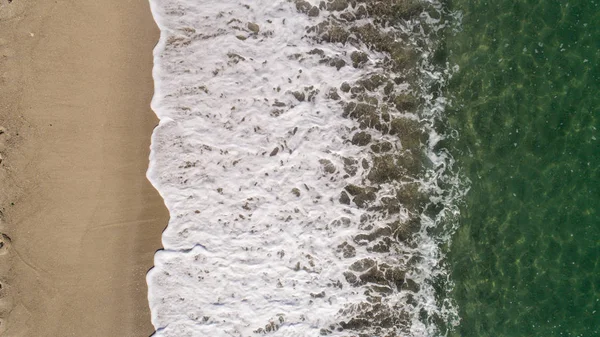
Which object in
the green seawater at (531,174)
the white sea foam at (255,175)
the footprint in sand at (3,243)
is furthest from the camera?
the green seawater at (531,174)

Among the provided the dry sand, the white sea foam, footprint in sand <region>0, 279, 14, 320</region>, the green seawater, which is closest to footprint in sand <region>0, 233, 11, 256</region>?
the dry sand

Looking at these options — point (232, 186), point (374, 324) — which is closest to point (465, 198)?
point (374, 324)

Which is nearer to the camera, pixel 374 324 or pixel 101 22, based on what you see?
pixel 101 22

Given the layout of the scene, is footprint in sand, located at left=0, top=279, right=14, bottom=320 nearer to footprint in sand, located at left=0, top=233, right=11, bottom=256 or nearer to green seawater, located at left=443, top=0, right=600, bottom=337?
footprint in sand, located at left=0, top=233, right=11, bottom=256

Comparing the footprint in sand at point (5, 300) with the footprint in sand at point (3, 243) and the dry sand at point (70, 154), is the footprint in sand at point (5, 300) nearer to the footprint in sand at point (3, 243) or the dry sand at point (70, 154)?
the dry sand at point (70, 154)

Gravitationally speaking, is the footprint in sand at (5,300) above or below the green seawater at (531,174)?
below

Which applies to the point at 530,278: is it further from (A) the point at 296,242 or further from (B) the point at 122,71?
(B) the point at 122,71

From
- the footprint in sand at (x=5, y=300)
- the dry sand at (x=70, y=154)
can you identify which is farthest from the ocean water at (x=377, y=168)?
the footprint in sand at (x=5, y=300)
